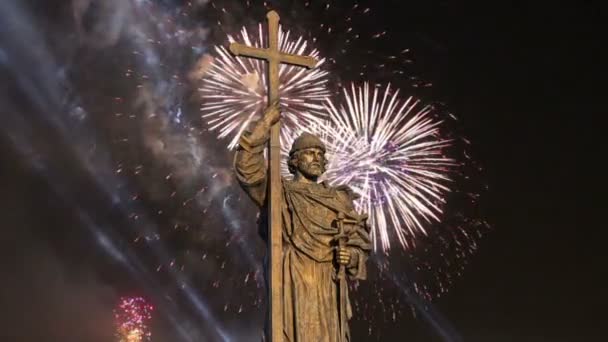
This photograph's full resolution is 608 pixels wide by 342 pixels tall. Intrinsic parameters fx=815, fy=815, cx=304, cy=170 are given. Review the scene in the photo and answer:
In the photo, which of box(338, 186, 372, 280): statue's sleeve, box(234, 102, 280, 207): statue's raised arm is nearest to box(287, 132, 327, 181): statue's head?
box(338, 186, 372, 280): statue's sleeve

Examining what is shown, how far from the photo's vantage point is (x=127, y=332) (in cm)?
4516

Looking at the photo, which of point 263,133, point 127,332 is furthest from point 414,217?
point 127,332

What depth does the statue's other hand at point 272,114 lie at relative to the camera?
39.3ft

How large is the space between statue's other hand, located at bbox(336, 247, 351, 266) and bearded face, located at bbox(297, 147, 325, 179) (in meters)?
1.53

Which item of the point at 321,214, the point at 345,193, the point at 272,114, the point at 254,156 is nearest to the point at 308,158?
the point at 345,193

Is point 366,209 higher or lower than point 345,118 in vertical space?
lower

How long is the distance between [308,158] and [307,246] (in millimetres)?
1643

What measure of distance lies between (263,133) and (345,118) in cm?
1174

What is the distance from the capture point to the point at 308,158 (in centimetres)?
1316

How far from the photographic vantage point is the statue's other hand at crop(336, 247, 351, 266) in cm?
1211

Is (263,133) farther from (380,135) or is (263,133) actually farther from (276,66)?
(380,135)

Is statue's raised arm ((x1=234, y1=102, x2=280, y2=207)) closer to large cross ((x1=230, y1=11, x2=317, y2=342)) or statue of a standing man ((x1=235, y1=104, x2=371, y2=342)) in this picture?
statue of a standing man ((x1=235, y1=104, x2=371, y2=342))

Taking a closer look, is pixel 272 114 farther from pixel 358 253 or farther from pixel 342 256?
pixel 358 253

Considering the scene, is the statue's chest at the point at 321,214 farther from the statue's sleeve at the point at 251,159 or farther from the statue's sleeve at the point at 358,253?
the statue's sleeve at the point at 251,159
